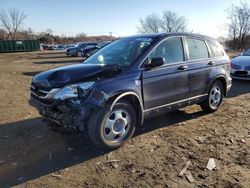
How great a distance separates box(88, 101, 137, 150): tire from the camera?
4047 millimetres

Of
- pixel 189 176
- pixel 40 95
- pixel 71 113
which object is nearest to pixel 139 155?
pixel 189 176

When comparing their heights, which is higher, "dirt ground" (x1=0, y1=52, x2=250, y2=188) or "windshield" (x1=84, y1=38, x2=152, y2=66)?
"windshield" (x1=84, y1=38, x2=152, y2=66)

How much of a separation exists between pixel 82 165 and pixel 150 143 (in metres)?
1.29

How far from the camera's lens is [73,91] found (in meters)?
3.98

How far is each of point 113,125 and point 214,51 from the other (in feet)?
10.8

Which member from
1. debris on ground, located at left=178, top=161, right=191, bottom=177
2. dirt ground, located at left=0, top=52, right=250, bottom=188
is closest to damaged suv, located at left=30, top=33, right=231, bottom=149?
dirt ground, located at left=0, top=52, right=250, bottom=188

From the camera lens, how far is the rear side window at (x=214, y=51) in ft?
20.2

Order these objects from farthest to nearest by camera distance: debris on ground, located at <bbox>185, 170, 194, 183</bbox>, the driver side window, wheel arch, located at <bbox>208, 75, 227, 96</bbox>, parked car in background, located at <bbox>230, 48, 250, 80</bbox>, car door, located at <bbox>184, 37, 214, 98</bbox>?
1. parked car in background, located at <bbox>230, 48, 250, 80</bbox>
2. wheel arch, located at <bbox>208, 75, 227, 96</bbox>
3. car door, located at <bbox>184, 37, 214, 98</bbox>
4. the driver side window
5. debris on ground, located at <bbox>185, 170, 194, 183</bbox>

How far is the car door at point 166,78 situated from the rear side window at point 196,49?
0.29m

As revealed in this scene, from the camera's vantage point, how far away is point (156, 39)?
196 inches

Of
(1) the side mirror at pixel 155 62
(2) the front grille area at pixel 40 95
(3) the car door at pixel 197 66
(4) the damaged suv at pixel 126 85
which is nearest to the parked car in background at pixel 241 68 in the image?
(4) the damaged suv at pixel 126 85

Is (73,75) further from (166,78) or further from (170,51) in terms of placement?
(170,51)

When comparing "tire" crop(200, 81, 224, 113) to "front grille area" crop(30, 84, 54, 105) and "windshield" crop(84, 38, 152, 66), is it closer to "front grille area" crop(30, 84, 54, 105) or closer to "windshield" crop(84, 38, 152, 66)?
"windshield" crop(84, 38, 152, 66)

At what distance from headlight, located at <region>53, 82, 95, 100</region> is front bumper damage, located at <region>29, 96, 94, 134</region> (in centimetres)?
8
